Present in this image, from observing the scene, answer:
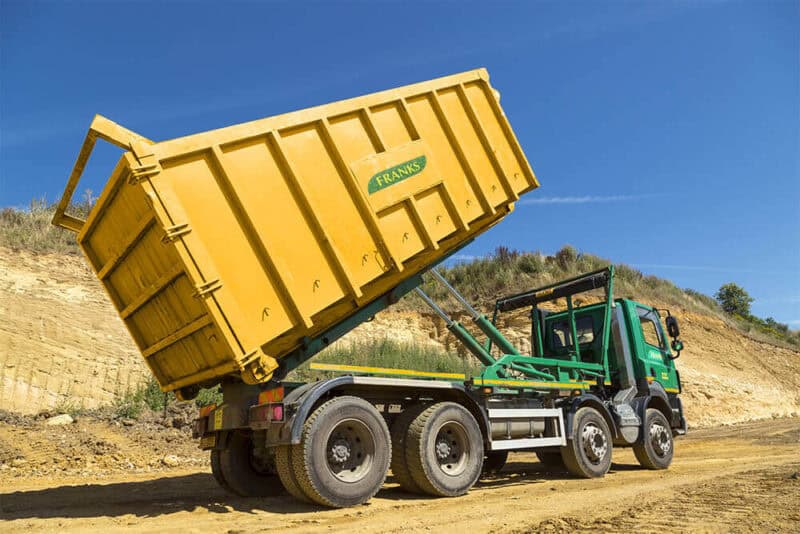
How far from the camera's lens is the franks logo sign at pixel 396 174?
20.3 ft

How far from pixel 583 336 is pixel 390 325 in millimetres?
10621

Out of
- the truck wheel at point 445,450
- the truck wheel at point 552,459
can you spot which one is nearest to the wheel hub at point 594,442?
the truck wheel at point 552,459

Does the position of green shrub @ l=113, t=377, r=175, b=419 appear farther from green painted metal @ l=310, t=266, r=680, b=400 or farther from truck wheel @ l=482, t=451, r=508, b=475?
green painted metal @ l=310, t=266, r=680, b=400

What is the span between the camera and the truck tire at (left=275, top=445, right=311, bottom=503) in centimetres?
544

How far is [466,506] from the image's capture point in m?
5.74

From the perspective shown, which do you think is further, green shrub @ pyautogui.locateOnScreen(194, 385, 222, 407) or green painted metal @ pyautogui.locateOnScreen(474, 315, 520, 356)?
green shrub @ pyautogui.locateOnScreen(194, 385, 222, 407)

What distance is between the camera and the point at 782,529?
432 cm

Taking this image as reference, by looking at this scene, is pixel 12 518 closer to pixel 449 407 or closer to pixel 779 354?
pixel 449 407

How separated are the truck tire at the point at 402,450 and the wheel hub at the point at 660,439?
504 centimetres

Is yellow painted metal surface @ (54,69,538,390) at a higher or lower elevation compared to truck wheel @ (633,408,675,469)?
higher

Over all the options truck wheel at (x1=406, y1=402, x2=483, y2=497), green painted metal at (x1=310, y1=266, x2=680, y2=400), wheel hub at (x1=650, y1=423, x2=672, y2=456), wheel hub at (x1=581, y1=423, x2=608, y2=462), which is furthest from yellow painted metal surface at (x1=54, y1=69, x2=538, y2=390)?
wheel hub at (x1=650, y1=423, x2=672, y2=456)

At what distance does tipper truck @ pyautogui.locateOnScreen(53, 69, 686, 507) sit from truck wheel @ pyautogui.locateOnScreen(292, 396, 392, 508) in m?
0.01

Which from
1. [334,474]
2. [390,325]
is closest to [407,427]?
[334,474]

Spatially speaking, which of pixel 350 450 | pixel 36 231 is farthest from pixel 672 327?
pixel 36 231
